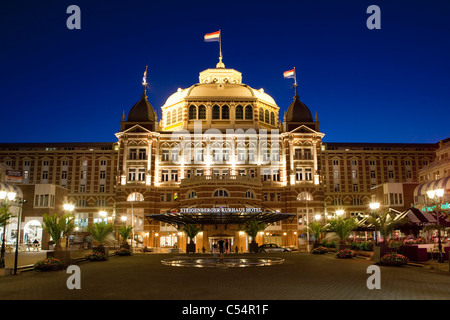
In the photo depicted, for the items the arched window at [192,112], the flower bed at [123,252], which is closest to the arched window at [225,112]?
the arched window at [192,112]

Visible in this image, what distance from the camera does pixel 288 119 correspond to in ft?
248

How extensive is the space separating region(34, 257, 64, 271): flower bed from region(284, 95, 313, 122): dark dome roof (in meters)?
53.9

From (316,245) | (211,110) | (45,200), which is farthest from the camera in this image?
(211,110)

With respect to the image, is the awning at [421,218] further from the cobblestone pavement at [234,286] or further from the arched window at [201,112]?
the arched window at [201,112]

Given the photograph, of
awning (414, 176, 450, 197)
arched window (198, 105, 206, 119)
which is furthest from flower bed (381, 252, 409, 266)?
arched window (198, 105, 206, 119)

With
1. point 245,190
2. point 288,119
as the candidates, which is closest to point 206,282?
point 245,190

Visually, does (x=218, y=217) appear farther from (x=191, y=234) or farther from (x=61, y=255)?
(x=61, y=255)

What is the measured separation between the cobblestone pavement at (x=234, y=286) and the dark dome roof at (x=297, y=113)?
50.7 metres

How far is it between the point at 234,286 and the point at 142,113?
194 feet

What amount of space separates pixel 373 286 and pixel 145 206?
2164 inches

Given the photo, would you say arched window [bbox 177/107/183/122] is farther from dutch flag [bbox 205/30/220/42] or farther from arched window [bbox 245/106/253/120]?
dutch flag [bbox 205/30/220/42]

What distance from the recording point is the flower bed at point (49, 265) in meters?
28.3

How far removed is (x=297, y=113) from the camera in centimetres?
7606
